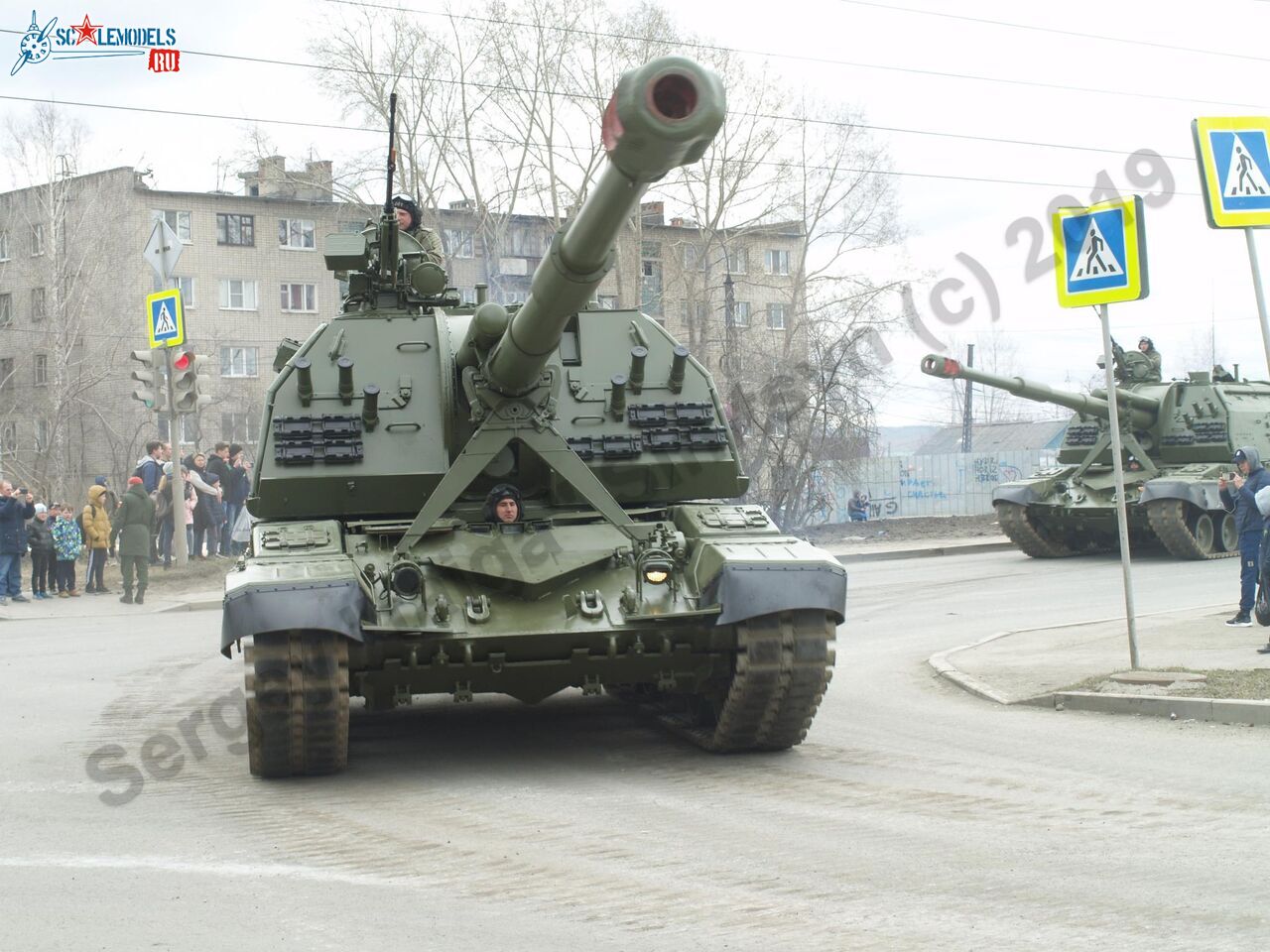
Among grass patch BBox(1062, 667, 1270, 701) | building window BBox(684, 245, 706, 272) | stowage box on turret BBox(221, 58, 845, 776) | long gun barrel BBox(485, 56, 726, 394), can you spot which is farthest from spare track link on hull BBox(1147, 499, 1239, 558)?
building window BBox(684, 245, 706, 272)

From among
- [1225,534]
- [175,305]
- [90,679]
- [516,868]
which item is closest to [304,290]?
[175,305]

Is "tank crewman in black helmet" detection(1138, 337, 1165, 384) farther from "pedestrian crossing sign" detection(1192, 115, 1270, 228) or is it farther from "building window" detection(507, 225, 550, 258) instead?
"building window" detection(507, 225, 550, 258)

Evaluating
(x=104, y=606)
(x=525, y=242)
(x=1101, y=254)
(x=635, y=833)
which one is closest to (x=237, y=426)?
(x=525, y=242)

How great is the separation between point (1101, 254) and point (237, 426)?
4464 cm

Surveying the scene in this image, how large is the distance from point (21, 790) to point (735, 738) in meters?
3.72

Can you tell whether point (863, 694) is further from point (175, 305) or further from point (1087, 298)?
point (175, 305)

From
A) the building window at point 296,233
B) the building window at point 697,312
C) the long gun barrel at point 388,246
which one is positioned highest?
the building window at point 296,233

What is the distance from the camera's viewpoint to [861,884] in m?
5.92

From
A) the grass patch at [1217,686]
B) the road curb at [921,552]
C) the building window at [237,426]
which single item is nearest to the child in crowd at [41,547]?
the road curb at [921,552]

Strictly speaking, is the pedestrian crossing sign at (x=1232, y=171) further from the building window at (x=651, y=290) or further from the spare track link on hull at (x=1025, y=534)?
the building window at (x=651, y=290)

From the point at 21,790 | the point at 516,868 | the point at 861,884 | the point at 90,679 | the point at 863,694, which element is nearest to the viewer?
the point at 861,884

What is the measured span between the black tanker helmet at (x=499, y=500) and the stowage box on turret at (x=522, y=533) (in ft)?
0.06

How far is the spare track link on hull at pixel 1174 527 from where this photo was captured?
2169 cm

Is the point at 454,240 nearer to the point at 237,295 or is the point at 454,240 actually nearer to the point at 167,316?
the point at 237,295
